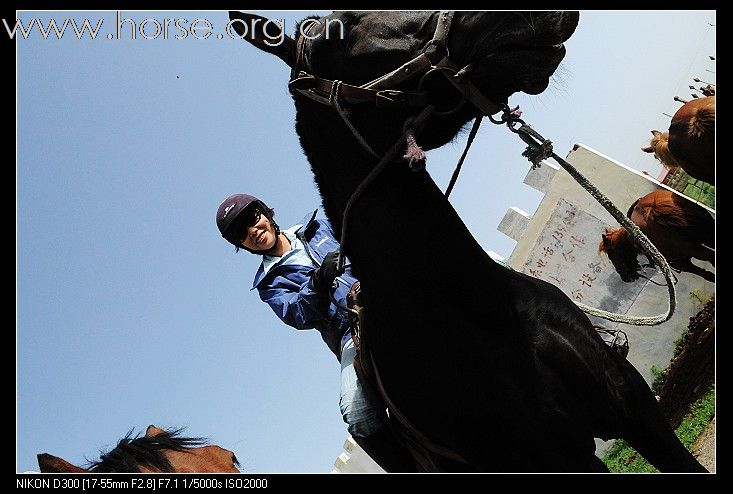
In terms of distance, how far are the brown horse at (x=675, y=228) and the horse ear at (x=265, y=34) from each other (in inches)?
272

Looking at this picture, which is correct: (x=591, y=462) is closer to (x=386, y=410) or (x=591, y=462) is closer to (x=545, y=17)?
(x=386, y=410)

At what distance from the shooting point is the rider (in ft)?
Answer: 13.7

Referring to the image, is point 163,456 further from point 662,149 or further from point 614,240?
point 662,149

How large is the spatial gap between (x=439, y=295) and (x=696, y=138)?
6.35m

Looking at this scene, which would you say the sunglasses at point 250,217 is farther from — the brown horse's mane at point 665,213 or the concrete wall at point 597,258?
Result: the concrete wall at point 597,258

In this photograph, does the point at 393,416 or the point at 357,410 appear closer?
the point at 393,416

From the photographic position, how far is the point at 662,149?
10289mm

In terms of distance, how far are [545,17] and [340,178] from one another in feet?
3.88

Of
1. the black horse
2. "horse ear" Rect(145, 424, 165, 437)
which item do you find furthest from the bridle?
"horse ear" Rect(145, 424, 165, 437)

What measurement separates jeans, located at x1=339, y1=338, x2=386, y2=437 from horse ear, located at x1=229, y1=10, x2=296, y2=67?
6.41ft

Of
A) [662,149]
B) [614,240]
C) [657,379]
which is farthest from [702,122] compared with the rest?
[657,379]

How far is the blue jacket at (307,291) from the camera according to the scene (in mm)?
4664

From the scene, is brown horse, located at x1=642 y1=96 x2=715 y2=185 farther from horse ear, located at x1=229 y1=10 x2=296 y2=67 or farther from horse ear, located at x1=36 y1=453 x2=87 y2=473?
horse ear, located at x1=36 y1=453 x2=87 y2=473

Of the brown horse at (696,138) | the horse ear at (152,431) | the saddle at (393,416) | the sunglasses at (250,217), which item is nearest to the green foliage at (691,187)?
the brown horse at (696,138)
